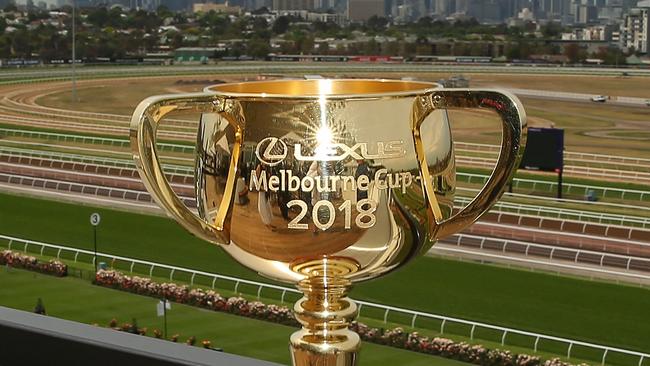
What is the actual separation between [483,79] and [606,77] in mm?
10086

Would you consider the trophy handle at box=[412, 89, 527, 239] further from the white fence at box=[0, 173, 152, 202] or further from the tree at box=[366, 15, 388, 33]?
the tree at box=[366, 15, 388, 33]

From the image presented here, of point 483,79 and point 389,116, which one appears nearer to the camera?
point 389,116

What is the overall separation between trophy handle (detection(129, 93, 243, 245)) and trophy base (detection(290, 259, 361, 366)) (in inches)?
5.8

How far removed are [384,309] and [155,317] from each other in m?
3.02

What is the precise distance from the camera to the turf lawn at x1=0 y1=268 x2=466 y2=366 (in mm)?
13383

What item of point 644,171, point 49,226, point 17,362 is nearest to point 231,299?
point 49,226

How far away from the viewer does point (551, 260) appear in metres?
18.5

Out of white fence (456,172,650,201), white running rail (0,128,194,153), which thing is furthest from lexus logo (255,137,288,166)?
white running rail (0,128,194,153)

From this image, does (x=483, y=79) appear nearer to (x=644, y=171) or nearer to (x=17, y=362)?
(x=644, y=171)

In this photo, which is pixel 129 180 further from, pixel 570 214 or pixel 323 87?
pixel 323 87

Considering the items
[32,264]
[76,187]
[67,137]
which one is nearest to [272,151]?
[32,264]

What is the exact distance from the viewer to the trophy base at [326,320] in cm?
173

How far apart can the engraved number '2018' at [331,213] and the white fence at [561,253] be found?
640 inches

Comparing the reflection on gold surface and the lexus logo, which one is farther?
the reflection on gold surface
